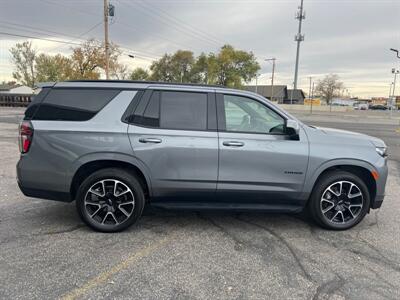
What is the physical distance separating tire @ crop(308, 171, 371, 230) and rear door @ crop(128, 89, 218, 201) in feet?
4.60

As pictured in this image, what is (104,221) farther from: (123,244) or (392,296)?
(392,296)

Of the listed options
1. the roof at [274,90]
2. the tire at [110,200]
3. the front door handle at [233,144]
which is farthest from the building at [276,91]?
the tire at [110,200]

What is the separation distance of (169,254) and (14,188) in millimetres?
3912

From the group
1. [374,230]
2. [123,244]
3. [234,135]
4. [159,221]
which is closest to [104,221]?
[123,244]

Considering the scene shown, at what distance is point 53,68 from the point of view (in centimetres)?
5594

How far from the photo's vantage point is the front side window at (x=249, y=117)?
3.98 metres

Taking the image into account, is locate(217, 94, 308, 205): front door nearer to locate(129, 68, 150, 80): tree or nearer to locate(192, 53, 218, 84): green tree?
locate(192, 53, 218, 84): green tree

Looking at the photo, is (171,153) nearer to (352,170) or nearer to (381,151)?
(352,170)

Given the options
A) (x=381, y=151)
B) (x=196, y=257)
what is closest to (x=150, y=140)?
(x=196, y=257)

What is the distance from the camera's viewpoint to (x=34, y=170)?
12.7 feet

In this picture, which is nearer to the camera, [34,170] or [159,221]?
[34,170]

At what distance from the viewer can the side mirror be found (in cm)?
384

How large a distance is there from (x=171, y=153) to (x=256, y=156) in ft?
3.44

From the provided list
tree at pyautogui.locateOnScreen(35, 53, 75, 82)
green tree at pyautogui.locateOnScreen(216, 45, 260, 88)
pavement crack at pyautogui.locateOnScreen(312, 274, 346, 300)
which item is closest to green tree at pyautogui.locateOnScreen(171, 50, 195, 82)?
green tree at pyautogui.locateOnScreen(216, 45, 260, 88)
